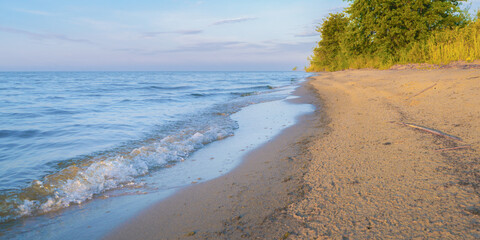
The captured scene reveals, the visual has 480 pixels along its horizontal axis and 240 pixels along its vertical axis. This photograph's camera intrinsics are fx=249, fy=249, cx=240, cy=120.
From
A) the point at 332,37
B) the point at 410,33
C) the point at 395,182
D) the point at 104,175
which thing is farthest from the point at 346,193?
the point at 332,37

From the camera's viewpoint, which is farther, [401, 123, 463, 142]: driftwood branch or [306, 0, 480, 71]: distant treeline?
[306, 0, 480, 71]: distant treeline

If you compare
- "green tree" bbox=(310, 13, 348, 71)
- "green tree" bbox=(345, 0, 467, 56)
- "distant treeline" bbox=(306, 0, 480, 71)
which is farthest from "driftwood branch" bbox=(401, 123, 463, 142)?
"green tree" bbox=(310, 13, 348, 71)

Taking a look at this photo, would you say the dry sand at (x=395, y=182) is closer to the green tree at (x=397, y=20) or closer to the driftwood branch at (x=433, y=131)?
the driftwood branch at (x=433, y=131)

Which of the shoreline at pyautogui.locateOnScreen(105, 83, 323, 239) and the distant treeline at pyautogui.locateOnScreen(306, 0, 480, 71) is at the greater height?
the distant treeline at pyautogui.locateOnScreen(306, 0, 480, 71)

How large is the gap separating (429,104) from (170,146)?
527cm

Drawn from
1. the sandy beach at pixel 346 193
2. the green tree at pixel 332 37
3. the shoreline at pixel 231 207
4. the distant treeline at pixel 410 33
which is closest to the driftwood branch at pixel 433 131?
the sandy beach at pixel 346 193

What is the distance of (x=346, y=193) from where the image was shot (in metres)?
1.96

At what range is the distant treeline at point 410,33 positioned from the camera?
34.9ft

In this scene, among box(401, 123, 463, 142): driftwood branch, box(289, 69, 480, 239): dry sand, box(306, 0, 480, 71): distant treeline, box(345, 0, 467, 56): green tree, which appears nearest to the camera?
box(289, 69, 480, 239): dry sand

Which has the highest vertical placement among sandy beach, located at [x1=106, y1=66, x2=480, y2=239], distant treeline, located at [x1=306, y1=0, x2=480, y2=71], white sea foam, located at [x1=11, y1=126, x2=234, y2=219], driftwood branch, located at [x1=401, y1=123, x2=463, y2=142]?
distant treeline, located at [x1=306, y1=0, x2=480, y2=71]

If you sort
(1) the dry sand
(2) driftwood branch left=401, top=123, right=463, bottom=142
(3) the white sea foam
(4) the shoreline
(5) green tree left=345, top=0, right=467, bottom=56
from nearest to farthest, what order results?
(1) the dry sand → (4) the shoreline → (3) the white sea foam → (2) driftwood branch left=401, top=123, right=463, bottom=142 → (5) green tree left=345, top=0, right=467, bottom=56

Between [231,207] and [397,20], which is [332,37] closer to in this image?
[397,20]

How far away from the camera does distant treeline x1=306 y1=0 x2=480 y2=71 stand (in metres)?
10.6

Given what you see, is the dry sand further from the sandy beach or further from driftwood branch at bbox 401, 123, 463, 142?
driftwood branch at bbox 401, 123, 463, 142
